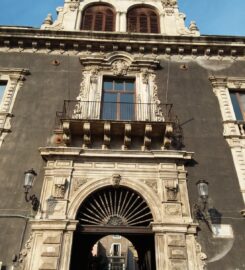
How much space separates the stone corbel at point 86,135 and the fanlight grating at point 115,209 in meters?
1.66

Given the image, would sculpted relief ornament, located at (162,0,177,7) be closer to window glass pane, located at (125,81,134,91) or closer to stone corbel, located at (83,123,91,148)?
window glass pane, located at (125,81,134,91)

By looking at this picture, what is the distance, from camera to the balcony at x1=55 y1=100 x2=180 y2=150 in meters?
9.71

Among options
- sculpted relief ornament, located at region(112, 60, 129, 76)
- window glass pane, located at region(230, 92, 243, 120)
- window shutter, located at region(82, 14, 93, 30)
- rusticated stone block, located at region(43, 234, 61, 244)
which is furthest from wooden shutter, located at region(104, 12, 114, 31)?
rusticated stone block, located at region(43, 234, 61, 244)

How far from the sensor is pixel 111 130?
9.92 m

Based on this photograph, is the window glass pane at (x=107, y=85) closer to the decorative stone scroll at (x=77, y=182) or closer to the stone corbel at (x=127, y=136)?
the stone corbel at (x=127, y=136)

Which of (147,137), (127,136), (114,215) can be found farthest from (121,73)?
(114,215)

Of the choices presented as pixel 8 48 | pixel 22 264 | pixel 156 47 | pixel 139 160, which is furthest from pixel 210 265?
pixel 8 48

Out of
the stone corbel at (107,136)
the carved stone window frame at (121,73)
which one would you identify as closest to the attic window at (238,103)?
the carved stone window frame at (121,73)

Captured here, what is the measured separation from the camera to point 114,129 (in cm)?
993

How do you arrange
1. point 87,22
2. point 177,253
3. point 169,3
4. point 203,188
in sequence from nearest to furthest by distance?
point 177,253
point 203,188
point 87,22
point 169,3

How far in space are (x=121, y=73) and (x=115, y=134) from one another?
3214mm

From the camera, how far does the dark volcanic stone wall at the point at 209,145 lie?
8.23 m

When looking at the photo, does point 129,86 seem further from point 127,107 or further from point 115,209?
point 115,209

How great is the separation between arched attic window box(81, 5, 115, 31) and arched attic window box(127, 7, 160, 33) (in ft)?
Answer: 3.06
